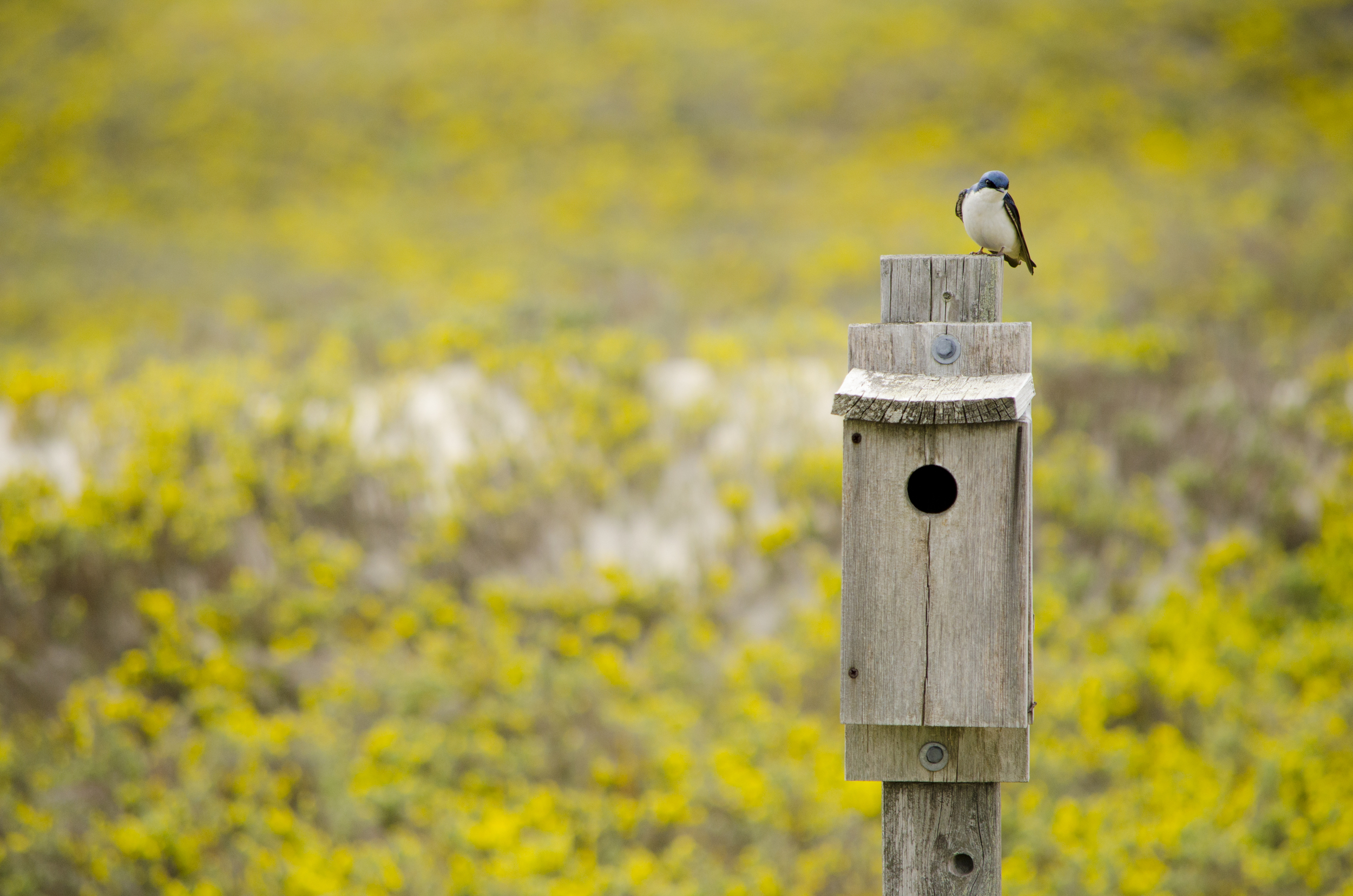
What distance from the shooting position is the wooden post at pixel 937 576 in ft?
5.83

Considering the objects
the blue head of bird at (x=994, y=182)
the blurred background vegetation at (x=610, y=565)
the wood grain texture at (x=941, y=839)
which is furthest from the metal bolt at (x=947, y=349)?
the blurred background vegetation at (x=610, y=565)

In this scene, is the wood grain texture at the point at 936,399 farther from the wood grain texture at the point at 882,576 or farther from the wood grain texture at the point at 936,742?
the wood grain texture at the point at 936,742

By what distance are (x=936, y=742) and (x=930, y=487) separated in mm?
523

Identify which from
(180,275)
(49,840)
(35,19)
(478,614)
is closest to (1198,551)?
(478,614)

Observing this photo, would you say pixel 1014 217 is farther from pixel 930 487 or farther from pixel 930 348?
pixel 930 487

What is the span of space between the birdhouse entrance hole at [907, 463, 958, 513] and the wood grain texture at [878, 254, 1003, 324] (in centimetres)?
31

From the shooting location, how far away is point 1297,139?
13.0 m

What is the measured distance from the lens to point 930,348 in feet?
6.01

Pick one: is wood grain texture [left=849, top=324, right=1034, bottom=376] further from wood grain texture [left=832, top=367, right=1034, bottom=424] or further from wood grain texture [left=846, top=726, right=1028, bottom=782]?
wood grain texture [left=846, top=726, right=1028, bottom=782]

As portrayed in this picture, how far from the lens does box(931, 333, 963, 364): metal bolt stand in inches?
71.7

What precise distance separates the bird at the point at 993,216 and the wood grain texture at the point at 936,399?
42 centimetres

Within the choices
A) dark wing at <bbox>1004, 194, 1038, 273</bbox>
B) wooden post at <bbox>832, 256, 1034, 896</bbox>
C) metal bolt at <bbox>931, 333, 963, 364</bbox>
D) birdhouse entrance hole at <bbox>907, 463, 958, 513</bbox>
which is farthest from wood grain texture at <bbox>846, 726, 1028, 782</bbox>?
dark wing at <bbox>1004, 194, 1038, 273</bbox>

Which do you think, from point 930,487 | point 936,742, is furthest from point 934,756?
point 930,487

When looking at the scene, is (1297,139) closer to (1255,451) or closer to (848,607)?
(1255,451)
